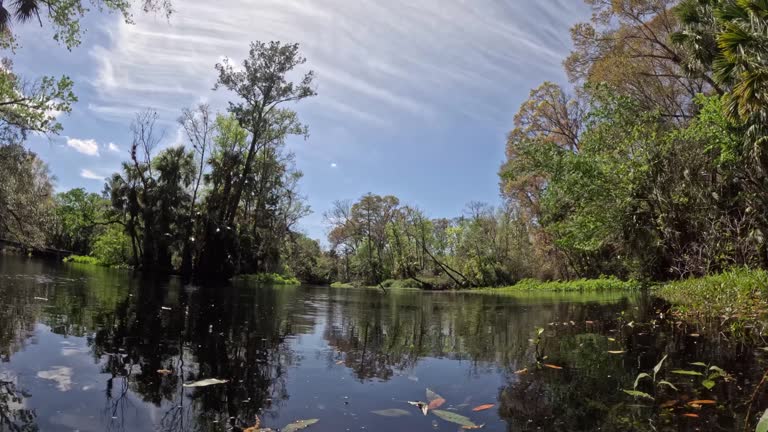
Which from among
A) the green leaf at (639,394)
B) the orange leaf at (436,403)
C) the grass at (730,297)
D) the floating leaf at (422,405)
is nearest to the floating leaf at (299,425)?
the floating leaf at (422,405)

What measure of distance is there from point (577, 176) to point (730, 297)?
30.2ft

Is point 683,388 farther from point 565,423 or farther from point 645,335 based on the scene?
point 645,335

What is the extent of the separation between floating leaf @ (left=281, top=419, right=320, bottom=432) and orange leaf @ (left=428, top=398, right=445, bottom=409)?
3.08 ft

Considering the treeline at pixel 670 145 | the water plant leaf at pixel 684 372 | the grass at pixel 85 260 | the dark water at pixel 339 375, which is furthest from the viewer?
the grass at pixel 85 260

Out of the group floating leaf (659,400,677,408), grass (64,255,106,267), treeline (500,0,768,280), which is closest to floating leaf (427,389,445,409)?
floating leaf (659,400,677,408)

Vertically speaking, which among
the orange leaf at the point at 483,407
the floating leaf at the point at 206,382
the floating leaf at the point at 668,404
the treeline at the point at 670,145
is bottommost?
the orange leaf at the point at 483,407

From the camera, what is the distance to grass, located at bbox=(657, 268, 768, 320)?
313 inches

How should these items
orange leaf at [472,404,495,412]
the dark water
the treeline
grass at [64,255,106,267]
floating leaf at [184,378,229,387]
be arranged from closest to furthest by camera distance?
the dark water < orange leaf at [472,404,495,412] < floating leaf at [184,378,229,387] < the treeline < grass at [64,255,106,267]

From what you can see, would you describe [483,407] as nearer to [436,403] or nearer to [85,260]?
[436,403]

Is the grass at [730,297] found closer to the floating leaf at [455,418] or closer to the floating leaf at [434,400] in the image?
the floating leaf at [434,400]

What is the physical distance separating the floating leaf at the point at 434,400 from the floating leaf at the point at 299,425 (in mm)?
961

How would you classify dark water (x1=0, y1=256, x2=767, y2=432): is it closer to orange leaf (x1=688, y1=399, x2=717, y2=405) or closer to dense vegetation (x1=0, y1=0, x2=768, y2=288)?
orange leaf (x1=688, y1=399, x2=717, y2=405)

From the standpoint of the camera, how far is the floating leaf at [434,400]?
141 inches

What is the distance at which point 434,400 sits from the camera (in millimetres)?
3721
